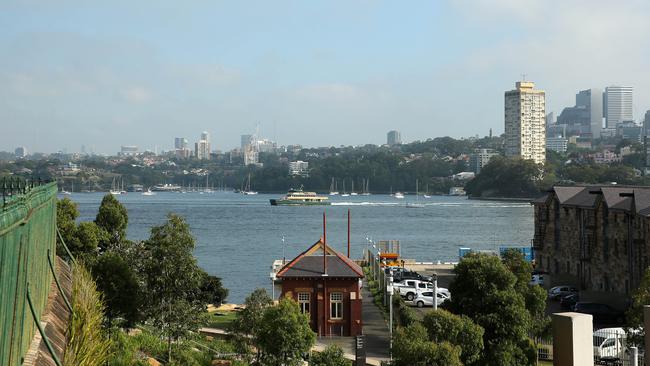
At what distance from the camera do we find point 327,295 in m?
30.5

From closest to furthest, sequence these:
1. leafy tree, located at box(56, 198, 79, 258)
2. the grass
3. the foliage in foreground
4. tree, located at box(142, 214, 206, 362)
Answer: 1. the foliage in foreground
2. tree, located at box(142, 214, 206, 362)
3. leafy tree, located at box(56, 198, 79, 258)
4. the grass

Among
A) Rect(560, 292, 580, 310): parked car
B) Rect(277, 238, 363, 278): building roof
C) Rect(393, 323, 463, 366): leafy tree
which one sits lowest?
Rect(560, 292, 580, 310): parked car

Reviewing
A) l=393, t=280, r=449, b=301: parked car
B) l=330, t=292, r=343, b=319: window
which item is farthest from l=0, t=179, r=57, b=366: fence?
l=393, t=280, r=449, b=301: parked car

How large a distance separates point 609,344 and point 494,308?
531cm

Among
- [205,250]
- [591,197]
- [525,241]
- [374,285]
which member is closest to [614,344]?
[591,197]

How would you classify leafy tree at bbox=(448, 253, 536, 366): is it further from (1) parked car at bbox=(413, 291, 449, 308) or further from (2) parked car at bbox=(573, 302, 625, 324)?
(1) parked car at bbox=(413, 291, 449, 308)

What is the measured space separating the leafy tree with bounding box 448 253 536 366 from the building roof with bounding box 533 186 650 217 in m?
12.4

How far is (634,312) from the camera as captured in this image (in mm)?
21438

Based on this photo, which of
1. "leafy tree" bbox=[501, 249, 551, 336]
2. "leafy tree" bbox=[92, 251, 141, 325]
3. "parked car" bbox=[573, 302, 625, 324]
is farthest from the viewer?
"parked car" bbox=[573, 302, 625, 324]

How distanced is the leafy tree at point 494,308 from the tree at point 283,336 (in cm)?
424

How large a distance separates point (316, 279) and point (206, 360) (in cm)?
819

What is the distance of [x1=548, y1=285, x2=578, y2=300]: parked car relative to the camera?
126ft

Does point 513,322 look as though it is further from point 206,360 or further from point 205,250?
point 205,250

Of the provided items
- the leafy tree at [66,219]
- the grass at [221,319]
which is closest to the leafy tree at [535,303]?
the grass at [221,319]
